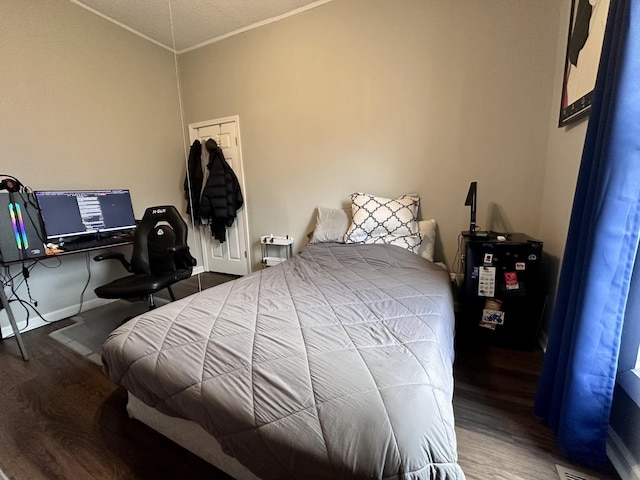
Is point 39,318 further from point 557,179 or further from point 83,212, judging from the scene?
point 557,179

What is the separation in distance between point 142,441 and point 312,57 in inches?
126

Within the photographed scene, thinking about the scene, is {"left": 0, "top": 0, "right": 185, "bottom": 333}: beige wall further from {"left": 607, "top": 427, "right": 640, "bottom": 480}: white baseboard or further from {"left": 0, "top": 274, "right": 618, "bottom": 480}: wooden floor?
{"left": 607, "top": 427, "right": 640, "bottom": 480}: white baseboard

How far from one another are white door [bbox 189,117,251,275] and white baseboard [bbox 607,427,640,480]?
326cm

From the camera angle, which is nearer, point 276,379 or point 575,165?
point 276,379

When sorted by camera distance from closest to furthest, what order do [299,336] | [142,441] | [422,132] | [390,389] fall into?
[390,389] < [299,336] < [142,441] < [422,132]

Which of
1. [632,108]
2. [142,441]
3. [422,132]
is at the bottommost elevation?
[142,441]

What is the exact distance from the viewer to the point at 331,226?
2623 mm

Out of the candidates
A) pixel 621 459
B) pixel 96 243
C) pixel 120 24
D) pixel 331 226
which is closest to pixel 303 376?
pixel 621 459

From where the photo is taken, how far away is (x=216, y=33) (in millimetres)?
3061

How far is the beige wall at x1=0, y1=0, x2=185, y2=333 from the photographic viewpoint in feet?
7.25

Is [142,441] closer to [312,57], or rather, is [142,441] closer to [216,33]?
[312,57]

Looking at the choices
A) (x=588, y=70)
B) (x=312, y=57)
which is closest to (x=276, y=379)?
(x=588, y=70)

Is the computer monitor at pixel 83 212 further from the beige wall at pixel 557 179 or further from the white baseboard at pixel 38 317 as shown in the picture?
the beige wall at pixel 557 179

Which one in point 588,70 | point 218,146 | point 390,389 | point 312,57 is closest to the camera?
point 390,389
